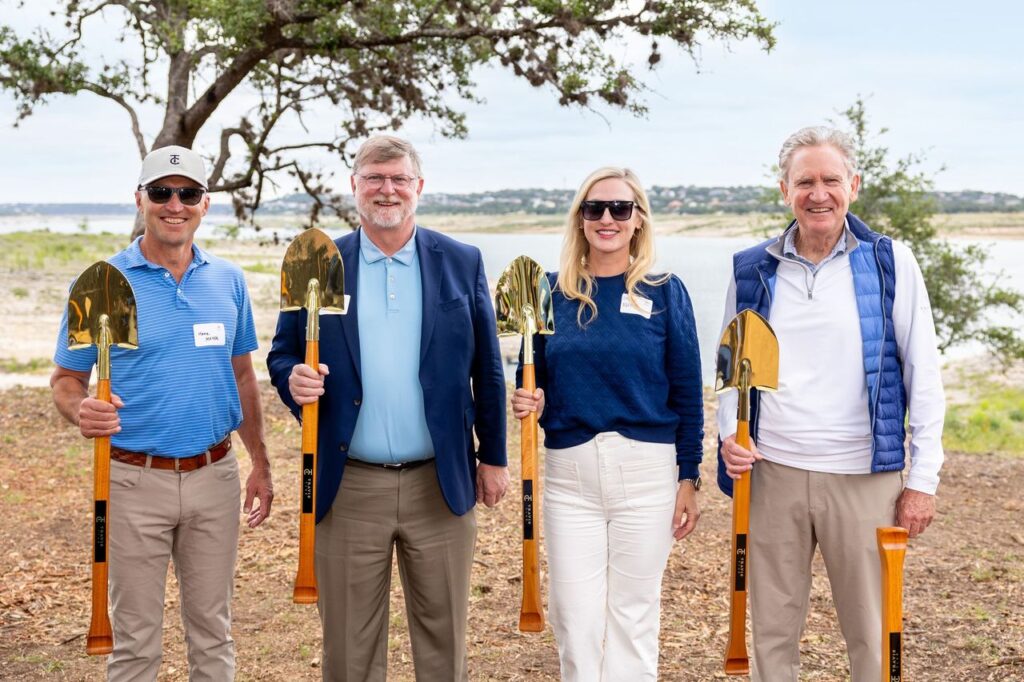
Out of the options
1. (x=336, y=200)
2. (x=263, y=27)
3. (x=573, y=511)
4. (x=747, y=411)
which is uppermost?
(x=263, y=27)

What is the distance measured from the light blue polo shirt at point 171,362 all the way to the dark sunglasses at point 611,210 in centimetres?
160

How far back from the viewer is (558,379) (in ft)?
13.7

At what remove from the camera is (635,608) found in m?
4.16

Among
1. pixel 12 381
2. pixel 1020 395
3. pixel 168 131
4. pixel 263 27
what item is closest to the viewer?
pixel 263 27

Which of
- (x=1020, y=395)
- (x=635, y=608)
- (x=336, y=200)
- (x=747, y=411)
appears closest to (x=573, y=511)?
(x=635, y=608)

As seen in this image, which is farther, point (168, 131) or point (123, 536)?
point (168, 131)

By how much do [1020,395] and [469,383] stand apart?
73.5 ft

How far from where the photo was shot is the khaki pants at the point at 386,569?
4176mm

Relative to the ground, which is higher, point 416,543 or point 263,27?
point 263,27

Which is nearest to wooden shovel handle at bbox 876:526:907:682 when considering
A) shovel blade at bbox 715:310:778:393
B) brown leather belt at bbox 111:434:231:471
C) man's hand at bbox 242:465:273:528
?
shovel blade at bbox 715:310:778:393

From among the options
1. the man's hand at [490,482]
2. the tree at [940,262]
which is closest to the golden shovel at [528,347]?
the man's hand at [490,482]

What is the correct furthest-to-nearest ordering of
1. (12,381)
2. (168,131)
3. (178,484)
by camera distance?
1. (12,381)
2. (168,131)
3. (178,484)

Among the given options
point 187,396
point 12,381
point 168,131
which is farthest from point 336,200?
point 187,396

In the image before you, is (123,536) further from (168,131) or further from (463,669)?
(168,131)
